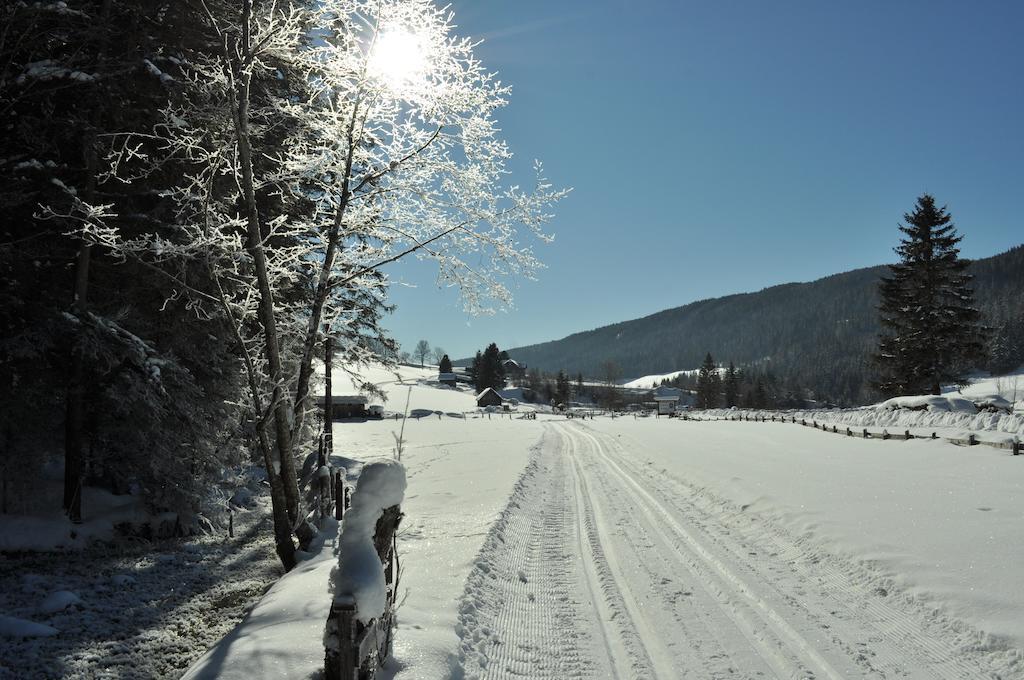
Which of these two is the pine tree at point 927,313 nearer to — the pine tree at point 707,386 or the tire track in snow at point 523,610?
the tire track in snow at point 523,610

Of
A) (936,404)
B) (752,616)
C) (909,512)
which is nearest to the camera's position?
(752,616)

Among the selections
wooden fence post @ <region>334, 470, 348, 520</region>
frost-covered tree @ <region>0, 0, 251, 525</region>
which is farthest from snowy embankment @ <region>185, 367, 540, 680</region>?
frost-covered tree @ <region>0, 0, 251, 525</region>

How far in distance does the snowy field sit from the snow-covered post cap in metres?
1.06

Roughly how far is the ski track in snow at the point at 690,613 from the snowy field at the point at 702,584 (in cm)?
2

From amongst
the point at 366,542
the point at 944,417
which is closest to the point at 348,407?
the point at 944,417

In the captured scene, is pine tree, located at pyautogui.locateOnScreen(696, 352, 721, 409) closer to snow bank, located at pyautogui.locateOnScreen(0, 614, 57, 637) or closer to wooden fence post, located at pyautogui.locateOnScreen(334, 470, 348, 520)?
wooden fence post, located at pyautogui.locateOnScreen(334, 470, 348, 520)

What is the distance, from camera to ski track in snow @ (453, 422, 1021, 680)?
189 inches

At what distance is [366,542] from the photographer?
13.0ft

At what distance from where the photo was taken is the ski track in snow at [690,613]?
4.80 meters

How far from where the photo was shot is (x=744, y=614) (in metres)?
5.84

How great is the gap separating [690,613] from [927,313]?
124 ft

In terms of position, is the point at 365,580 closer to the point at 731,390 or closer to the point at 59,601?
the point at 59,601

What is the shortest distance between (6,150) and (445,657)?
13.4 metres

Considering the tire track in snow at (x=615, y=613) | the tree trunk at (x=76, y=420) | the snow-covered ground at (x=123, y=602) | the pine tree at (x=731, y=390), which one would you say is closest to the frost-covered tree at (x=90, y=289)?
the tree trunk at (x=76, y=420)
